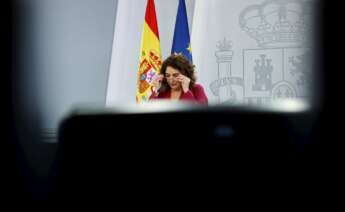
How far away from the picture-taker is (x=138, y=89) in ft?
10.8

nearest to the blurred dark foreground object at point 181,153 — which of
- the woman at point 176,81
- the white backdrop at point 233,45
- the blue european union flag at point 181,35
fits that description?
the woman at point 176,81

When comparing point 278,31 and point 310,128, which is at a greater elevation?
point 278,31

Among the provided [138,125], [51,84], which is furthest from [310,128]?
[51,84]

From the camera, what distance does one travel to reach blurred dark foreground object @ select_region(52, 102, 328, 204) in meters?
0.45

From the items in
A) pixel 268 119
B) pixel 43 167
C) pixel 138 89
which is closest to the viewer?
pixel 268 119

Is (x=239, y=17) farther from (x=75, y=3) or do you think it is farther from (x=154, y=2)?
(x=75, y=3)

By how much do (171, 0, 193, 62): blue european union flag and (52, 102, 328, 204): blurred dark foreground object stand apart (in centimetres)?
310

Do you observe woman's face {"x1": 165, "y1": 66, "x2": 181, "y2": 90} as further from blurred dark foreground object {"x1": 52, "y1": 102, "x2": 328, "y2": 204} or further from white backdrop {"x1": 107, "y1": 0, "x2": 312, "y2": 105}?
blurred dark foreground object {"x1": 52, "y1": 102, "x2": 328, "y2": 204}

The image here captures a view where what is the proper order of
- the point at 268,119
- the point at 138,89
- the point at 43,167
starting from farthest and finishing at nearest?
the point at 138,89 → the point at 43,167 → the point at 268,119

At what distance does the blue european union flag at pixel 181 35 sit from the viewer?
3.54 m

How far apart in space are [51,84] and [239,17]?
74.0 inches

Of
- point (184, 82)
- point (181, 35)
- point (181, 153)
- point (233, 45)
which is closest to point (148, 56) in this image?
point (181, 35)

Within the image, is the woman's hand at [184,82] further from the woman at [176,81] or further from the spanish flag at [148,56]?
the spanish flag at [148,56]

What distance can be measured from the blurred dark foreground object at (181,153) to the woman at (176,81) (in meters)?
2.09
